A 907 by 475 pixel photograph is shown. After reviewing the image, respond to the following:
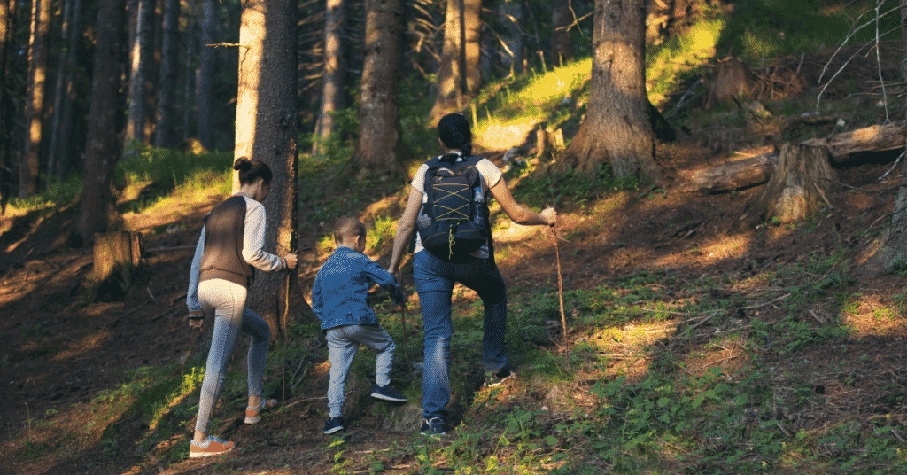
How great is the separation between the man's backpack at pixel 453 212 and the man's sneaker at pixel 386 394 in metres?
1.26

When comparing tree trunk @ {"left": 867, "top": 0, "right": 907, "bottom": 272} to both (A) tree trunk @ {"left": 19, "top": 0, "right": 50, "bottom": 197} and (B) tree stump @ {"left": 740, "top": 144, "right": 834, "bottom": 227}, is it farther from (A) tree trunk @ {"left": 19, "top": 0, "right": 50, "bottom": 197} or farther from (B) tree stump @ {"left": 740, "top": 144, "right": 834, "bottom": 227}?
(A) tree trunk @ {"left": 19, "top": 0, "right": 50, "bottom": 197}

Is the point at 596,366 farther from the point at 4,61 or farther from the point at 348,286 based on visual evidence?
the point at 4,61

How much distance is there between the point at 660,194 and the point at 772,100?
126 inches

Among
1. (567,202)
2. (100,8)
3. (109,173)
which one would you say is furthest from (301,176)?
(567,202)

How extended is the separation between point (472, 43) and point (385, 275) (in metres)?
16.5

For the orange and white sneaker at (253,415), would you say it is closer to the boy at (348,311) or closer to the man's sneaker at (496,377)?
the boy at (348,311)

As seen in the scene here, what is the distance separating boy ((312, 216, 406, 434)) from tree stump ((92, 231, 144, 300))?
751 centimetres

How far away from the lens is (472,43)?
22266mm

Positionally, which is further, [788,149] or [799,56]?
[799,56]

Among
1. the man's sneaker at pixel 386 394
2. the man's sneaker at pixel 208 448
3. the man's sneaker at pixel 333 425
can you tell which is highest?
the man's sneaker at pixel 386 394

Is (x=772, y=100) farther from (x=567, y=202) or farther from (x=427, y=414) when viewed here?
(x=427, y=414)

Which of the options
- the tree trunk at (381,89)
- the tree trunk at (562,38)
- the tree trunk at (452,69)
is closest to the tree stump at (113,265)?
the tree trunk at (381,89)

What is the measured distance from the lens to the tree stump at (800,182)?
984cm

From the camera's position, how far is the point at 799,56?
1457 cm
